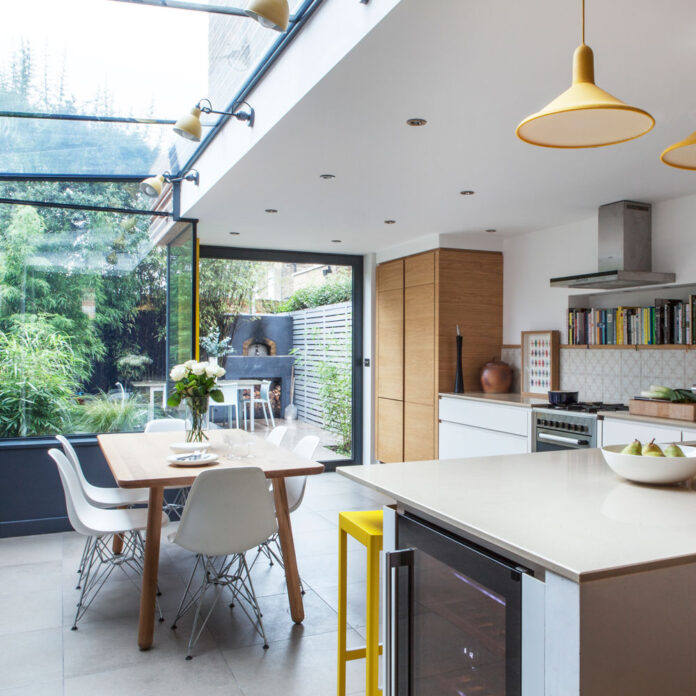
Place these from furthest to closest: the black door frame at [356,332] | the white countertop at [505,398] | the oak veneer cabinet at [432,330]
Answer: the black door frame at [356,332]
the oak veneer cabinet at [432,330]
the white countertop at [505,398]

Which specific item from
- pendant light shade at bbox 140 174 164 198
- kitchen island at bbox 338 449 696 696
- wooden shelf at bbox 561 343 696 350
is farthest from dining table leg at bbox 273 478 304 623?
wooden shelf at bbox 561 343 696 350

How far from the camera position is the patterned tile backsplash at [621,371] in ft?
14.2

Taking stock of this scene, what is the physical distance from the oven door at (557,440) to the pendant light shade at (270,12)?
10.5ft

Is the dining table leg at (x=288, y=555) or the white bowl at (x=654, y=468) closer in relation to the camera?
the white bowl at (x=654, y=468)

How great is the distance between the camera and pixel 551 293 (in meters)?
5.43

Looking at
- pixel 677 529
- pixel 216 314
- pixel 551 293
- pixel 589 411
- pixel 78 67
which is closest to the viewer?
pixel 677 529

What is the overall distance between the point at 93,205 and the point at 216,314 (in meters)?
1.80

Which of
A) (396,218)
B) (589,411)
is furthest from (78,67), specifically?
(589,411)

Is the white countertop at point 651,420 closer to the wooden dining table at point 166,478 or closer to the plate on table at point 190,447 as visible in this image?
the wooden dining table at point 166,478

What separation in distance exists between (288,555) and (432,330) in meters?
2.99

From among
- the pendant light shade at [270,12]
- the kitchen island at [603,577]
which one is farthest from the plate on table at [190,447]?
the pendant light shade at [270,12]

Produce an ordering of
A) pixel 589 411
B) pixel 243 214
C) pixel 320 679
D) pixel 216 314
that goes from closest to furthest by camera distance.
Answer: pixel 320 679 < pixel 589 411 < pixel 243 214 < pixel 216 314

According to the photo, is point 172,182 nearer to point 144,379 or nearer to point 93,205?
point 93,205

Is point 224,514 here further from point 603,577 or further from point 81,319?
point 81,319
